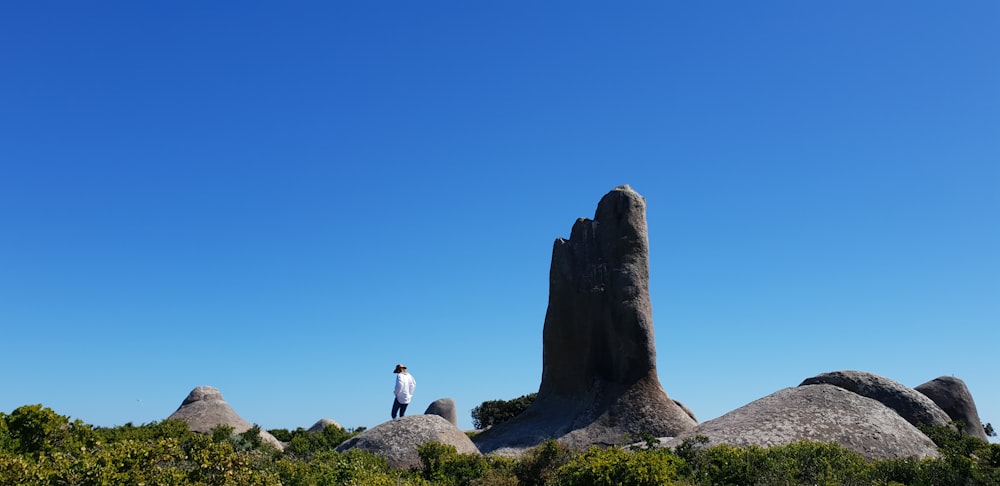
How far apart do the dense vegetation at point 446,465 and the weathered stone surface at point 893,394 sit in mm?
4872

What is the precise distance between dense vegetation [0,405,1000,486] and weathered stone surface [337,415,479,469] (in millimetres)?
1897

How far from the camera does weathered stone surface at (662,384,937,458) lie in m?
16.6

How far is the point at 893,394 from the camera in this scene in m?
21.5

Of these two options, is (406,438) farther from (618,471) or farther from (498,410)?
(498,410)

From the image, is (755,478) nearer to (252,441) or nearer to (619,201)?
(252,441)

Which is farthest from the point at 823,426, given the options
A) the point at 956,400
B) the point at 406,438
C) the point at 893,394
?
the point at 956,400

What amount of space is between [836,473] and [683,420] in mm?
10964

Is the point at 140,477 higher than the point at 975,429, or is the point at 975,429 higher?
the point at 975,429

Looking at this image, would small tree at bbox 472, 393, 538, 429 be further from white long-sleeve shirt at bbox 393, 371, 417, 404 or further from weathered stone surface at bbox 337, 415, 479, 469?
weathered stone surface at bbox 337, 415, 479, 469

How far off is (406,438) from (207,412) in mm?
13018

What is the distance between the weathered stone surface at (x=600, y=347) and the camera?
75.6 ft

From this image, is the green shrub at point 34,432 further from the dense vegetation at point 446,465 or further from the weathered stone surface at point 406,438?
the weathered stone surface at point 406,438

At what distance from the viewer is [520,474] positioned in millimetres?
13352

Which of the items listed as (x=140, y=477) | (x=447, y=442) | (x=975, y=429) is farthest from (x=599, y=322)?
(x=140, y=477)
